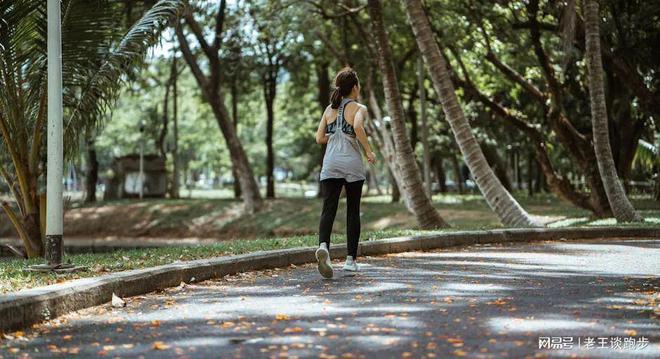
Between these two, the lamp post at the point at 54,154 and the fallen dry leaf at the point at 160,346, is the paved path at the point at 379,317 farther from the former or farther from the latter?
the lamp post at the point at 54,154

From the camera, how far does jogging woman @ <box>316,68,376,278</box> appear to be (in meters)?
8.84

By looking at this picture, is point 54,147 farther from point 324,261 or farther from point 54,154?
point 324,261

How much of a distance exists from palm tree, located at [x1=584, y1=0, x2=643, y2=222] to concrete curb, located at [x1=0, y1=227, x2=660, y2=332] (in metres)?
2.62

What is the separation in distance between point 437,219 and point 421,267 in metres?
7.48

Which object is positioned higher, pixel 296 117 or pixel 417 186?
pixel 296 117

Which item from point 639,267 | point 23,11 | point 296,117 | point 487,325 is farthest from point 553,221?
point 296,117

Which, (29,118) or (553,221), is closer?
(29,118)

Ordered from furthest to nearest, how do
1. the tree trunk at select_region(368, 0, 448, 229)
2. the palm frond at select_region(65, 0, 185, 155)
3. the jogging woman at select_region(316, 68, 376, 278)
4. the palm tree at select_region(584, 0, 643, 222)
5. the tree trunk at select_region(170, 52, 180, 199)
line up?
the tree trunk at select_region(170, 52, 180, 199) < the tree trunk at select_region(368, 0, 448, 229) < the palm tree at select_region(584, 0, 643, 222) < the palm frond at select_region(65, 0, 185, 155) < the jogging woman at select_region(316, 68, 376, 278)

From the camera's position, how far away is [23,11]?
11.8m

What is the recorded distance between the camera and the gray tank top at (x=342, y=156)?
8.85 metres

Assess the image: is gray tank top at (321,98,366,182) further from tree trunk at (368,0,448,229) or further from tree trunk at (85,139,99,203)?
tree trunk at (85,139,99,203)

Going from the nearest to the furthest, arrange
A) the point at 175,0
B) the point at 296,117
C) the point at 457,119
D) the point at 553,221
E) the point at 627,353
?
the point at 627,353 → the point at 175,0 → the point at 457,119 → the point at 553,221 → the point at 296,117

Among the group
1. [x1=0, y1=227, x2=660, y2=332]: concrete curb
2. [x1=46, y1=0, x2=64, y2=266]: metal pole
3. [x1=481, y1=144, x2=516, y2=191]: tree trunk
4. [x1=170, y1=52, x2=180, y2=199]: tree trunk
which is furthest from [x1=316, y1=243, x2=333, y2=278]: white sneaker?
[x1=481, y1=144, x2=516, y2=191]: tree trunk

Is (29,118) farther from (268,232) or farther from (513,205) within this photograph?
(268,232)
